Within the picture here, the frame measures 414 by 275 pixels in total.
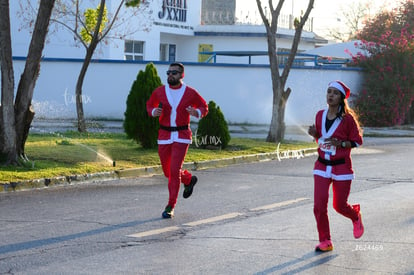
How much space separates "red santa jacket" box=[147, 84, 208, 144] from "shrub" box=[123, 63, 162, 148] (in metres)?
7.48

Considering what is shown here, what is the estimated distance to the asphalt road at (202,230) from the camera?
7.83 m

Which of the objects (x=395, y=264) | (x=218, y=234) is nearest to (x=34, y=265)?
(x=218, y=234)

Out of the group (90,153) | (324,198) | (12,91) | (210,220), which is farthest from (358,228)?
(90,153)

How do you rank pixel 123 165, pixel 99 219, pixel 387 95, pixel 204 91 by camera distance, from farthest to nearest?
pixel 387 95 → pixel 204 91 → pixel 123 165 → pixel 99 219

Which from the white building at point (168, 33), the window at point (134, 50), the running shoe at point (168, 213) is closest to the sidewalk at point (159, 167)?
the running shoe at point (168, 213)

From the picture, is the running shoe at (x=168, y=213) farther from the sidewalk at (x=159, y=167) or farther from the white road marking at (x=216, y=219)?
the sidewalk at (x=159, y=167)

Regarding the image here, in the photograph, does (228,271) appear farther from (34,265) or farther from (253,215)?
(253,215)

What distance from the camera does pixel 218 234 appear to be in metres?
9.46

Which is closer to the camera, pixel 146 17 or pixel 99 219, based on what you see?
pixel 99 219

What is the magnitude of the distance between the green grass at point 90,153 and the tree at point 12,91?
0.36 m

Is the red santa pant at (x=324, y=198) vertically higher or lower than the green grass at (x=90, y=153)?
higher

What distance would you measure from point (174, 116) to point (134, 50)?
1227 inches

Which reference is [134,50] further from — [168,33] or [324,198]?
[324,198]

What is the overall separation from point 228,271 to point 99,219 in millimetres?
3219
